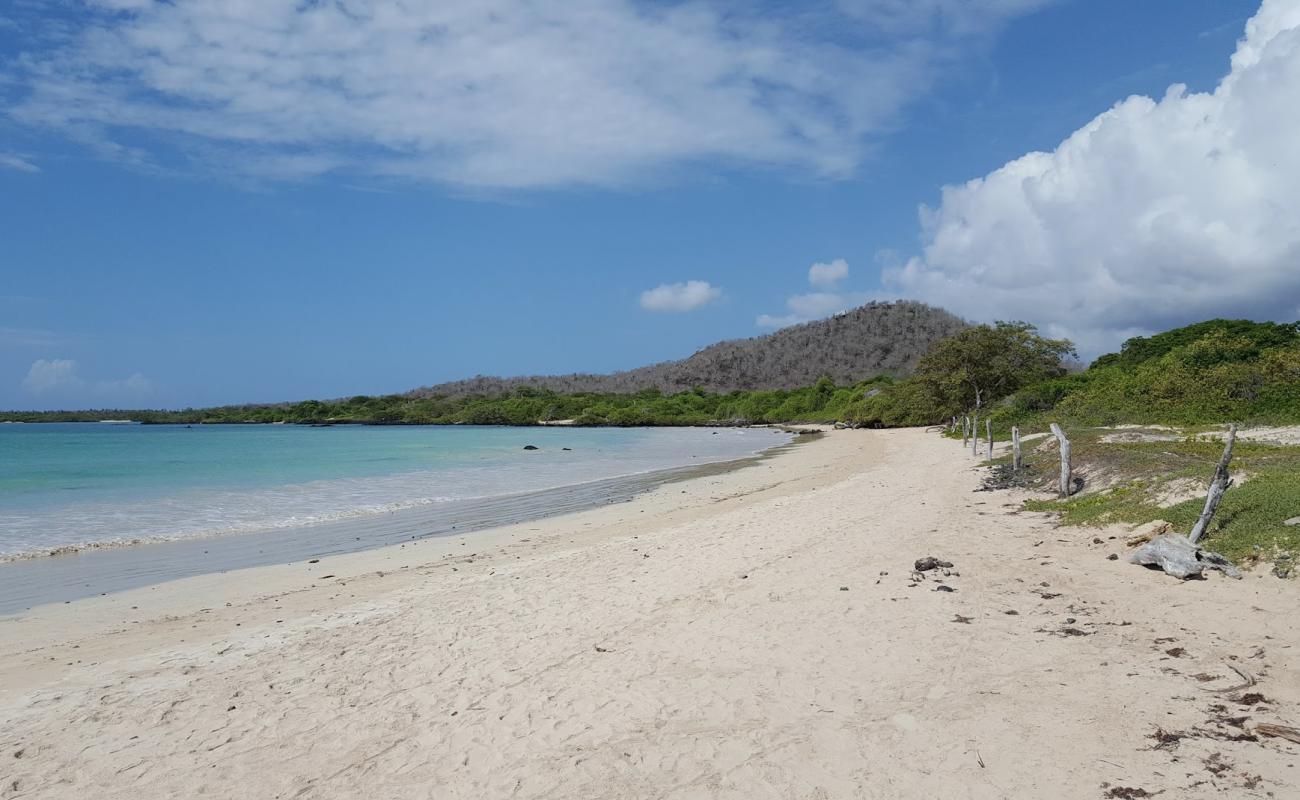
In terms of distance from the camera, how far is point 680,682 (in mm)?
6121

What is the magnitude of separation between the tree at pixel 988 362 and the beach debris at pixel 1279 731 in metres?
28.9

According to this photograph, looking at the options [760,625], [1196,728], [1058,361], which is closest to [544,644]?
[760,625]

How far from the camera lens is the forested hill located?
152500mm

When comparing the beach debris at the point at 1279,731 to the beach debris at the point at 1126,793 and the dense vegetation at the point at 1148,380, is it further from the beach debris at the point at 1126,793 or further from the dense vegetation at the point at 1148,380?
the dense vegetation at the point at 1148,380

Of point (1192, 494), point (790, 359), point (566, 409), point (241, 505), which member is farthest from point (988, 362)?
point (790, 359)

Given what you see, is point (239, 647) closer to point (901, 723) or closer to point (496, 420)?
point (901, 723)

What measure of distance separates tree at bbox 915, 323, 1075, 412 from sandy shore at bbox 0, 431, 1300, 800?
24.3 m

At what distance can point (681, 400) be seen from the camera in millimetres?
122812

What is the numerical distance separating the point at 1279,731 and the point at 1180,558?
3.98m

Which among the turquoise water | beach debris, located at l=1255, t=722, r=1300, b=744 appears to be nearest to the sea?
the turquoise water

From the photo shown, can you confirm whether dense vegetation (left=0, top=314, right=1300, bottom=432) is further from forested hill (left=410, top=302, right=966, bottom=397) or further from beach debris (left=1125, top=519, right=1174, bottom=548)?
forested hill (left=410, top=302, right=966, bottom=397)

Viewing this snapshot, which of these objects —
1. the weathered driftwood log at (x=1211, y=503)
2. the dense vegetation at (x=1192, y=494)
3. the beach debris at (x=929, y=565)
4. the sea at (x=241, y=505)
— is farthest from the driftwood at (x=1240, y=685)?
the sea at (x=241, y=505)

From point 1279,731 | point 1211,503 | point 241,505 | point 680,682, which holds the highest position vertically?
point 1211,503

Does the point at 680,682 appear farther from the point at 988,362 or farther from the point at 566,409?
the point at 566,409
